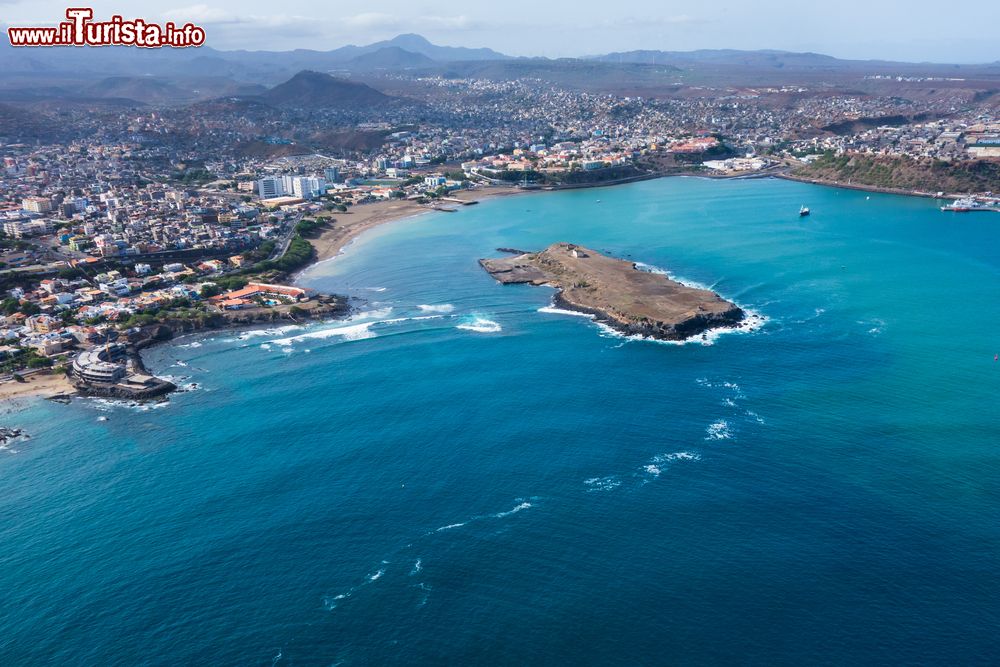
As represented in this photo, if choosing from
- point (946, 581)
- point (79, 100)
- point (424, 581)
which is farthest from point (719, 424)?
point (79, 100)

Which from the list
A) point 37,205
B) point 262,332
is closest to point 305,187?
point 37,205

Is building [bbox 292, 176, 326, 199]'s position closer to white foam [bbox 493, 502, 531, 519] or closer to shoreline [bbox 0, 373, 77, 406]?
shoreline [bbox 0, 373, 77, 406]

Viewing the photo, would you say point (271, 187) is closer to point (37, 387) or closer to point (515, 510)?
point (37, 387)

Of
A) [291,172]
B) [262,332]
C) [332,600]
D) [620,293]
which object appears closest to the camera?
[332,600]

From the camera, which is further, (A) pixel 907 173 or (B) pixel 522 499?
(A) pixel 907 173

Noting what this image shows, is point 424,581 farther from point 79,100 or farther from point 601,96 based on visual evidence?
point 79,100

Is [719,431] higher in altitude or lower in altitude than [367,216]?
lower

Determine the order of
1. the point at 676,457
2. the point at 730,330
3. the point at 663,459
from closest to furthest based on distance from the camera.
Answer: the point at 663,459 → the point at 676,457 → the point at 730,330
